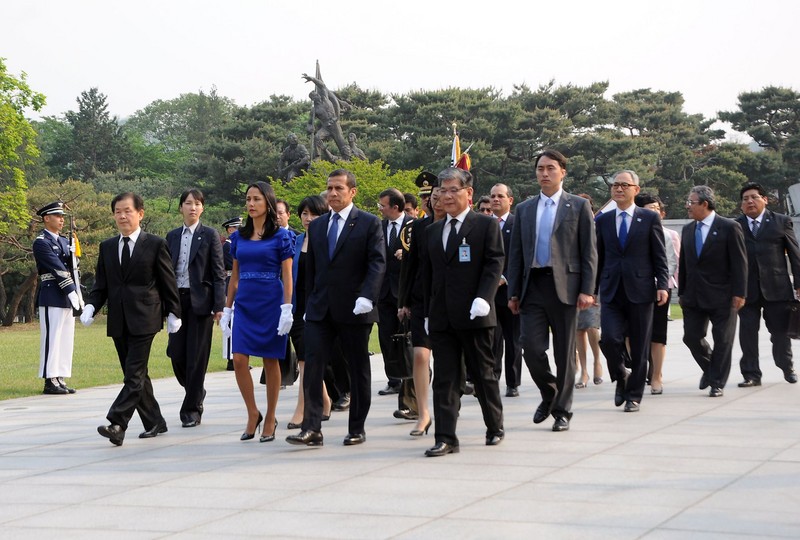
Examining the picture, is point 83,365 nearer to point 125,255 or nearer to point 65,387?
point 65,387

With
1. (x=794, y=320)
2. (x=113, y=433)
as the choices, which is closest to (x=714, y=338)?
(x=794, y=320)

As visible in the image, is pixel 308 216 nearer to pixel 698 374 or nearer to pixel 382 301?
pixel 382 301

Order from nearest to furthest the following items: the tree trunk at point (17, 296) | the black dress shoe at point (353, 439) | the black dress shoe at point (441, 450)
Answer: the black dress shoe at point (441, 450)
the black dress shoe at point (353, 439)
the tree trunk at point (17, 296)

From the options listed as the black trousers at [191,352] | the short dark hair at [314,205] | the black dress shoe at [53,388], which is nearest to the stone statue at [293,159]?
the black dress shoe at [53,388]

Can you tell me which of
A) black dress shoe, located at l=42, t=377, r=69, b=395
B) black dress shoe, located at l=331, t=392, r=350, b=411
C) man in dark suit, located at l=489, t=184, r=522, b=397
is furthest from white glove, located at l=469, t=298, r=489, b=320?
black dress shoe, located at l=42, t=377, r=69, b=395

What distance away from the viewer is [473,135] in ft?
182

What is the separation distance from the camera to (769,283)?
11812 millimetres

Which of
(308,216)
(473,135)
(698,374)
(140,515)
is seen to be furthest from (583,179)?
(140,515)

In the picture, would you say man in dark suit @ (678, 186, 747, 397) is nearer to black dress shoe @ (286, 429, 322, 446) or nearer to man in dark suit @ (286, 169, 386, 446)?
man in dark suit @ (286, 169, 386, 446)

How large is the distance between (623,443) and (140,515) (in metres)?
3.42

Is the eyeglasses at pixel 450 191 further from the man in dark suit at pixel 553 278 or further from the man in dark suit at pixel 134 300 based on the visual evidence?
the man in dark suit at pixel 134 300

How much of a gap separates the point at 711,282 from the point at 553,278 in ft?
10.0

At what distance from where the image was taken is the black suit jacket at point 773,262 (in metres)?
11.8

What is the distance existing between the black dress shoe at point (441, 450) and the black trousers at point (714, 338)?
4033 mm
